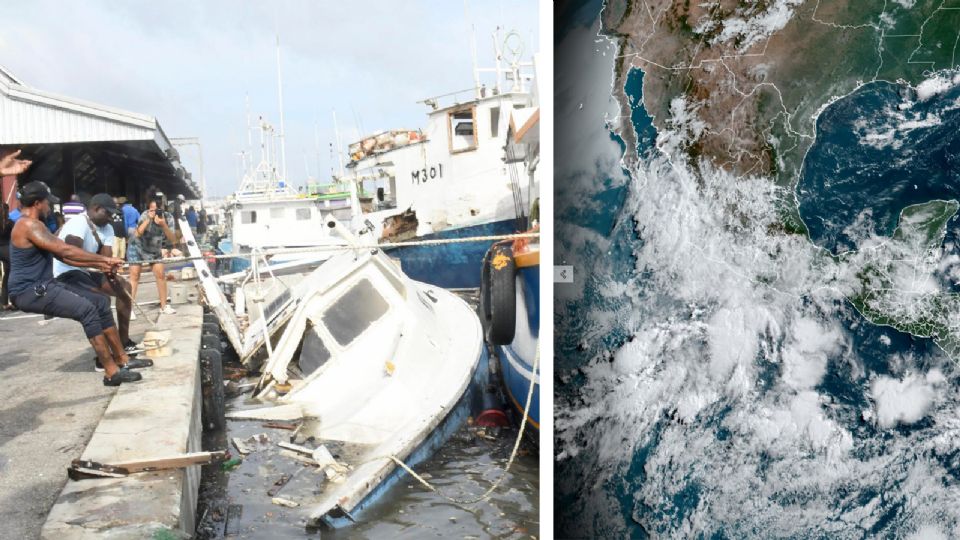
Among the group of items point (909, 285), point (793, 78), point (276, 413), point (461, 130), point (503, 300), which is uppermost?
point (461, 130)

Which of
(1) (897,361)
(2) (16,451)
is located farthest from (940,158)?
(2) (16,451)

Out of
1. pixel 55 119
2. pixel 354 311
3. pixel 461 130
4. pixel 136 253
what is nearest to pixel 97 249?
pixel 354 311

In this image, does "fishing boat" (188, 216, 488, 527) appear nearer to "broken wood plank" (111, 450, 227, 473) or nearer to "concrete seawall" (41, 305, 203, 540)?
"concrete seawall" (41, 305, 203, 540)

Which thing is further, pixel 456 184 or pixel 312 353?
pixel 456 184

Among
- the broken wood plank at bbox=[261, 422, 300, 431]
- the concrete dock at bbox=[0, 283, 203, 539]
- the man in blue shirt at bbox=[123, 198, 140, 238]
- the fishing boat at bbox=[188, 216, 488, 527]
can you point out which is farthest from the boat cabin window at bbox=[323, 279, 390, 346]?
the man in blue shirt at bbox=[123, 198, 140, 238]

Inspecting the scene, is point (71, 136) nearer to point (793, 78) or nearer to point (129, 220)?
point (129, 220)

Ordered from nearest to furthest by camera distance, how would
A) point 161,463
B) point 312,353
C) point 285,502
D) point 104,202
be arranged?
point 161,463 → point 285,502 → point 104,202 → point 312,353
